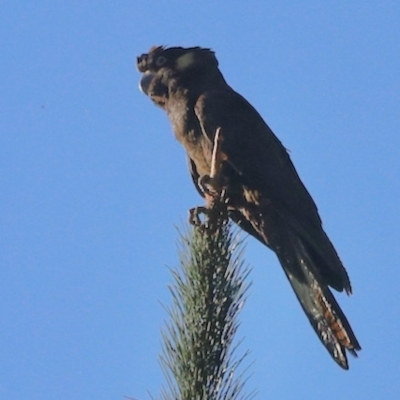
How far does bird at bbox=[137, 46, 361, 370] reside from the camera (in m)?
4.97

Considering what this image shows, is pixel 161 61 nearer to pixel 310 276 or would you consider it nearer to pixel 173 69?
pixel 173 69

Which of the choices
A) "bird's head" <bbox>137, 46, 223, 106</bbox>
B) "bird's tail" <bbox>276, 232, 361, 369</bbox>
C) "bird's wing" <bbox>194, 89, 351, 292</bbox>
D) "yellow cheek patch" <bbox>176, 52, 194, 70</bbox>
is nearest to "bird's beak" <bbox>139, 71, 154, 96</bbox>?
"bird's head" <bbox>137, 46, 223, 106</bbox>

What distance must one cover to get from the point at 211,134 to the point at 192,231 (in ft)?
7.36

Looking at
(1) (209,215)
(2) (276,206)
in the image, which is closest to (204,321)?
(1) (209,215)

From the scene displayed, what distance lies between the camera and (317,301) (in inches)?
185

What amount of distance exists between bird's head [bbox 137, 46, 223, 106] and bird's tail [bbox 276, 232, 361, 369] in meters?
1.64

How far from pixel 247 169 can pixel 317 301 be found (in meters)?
1.27

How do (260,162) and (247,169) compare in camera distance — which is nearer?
(247,169)

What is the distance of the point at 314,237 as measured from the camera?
5.37 meters

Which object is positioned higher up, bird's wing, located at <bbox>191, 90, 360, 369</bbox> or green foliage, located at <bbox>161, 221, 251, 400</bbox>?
bird's wing, located at <bbox>191, 90, 360, 369</bbox>

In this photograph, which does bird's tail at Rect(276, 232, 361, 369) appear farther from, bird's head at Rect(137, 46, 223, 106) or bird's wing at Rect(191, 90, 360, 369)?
bird's head at Rect(137, 46, 223, 106)

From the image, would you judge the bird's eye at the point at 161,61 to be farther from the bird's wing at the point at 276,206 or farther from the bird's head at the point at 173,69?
the bird's wing at the point at 276,206

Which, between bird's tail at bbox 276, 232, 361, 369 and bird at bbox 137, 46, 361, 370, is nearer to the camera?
bird's tail at bbox 276, 232, 361, 369

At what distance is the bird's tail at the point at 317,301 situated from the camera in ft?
13.6
